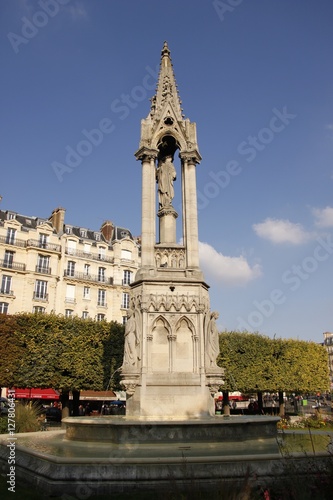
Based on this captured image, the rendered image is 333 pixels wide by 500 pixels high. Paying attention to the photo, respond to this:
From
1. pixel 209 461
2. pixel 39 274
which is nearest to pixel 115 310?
pixel 39 274

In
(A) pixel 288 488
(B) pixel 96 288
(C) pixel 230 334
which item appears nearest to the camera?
(A) pixel 288 488

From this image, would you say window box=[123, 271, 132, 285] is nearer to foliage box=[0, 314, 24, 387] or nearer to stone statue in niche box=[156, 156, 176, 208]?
foliage box=[0, 314, 24, 387]

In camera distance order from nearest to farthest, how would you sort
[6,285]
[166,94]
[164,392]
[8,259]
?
1. [164,392]
2. [166,94]
3. [6,285]
4. [8,259]

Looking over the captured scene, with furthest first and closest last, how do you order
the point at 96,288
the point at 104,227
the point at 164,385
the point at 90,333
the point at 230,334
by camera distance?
1. the point at 104,227
2. the point at 96,288
3. the point at 230,334
4. the point at 90,333
5. the point at 164,385

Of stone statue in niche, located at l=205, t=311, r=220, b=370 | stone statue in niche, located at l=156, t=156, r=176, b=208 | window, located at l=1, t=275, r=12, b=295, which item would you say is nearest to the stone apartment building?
window, located at l=1, t=275, r=12, b=295

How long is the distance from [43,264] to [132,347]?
38407 mm

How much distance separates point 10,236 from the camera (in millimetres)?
48375

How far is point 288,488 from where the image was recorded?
17.5ft

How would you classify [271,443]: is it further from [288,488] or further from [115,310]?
[115,310]

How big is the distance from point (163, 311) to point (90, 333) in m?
16.8

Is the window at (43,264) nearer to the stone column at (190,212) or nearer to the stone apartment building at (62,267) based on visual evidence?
the stone apartment building at (62,267)

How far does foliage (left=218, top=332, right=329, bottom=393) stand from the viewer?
101 feet

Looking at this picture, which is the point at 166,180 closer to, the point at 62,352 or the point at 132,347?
the point at 132,347

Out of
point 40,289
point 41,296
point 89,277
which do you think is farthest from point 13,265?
point 89,277
